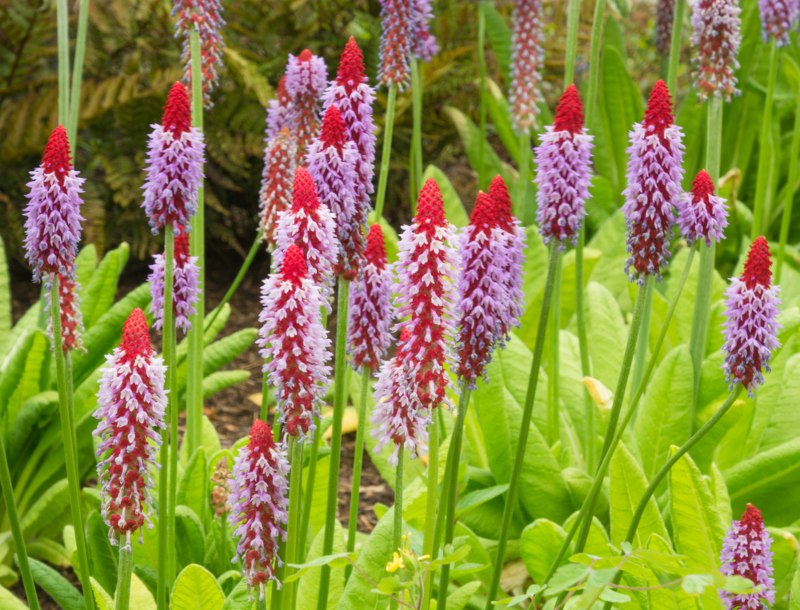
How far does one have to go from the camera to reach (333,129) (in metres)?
2.04

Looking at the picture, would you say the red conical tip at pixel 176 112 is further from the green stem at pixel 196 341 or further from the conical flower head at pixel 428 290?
the green stem at pixel 196 341

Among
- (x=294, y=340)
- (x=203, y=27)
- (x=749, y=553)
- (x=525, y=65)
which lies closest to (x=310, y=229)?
(x=294, y=340)

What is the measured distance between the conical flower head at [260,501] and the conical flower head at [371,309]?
422 millimetres

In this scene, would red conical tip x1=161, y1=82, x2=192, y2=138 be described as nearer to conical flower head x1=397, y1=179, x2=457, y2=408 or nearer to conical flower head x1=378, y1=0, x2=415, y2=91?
conical flower head x1=397, y1=179, x2=457, y2=408

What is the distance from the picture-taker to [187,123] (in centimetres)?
212

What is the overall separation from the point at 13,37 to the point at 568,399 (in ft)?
11.7

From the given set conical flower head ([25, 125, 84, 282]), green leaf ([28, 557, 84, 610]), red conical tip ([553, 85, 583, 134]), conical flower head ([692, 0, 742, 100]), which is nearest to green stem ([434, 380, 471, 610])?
red conical tip ([553, 85, 583, 134])

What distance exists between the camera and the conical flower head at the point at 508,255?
6.64 feet

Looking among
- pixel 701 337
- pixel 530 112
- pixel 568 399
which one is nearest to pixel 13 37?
pixel 530 112

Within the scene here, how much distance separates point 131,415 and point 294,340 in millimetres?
300

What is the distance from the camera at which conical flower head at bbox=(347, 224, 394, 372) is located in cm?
228

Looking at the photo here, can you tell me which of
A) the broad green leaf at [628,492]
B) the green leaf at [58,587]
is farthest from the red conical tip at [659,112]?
the green leaf at [58,587]

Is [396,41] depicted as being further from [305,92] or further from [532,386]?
[532,386]

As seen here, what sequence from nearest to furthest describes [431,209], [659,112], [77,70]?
[431,209], [659,112], [77,70]
